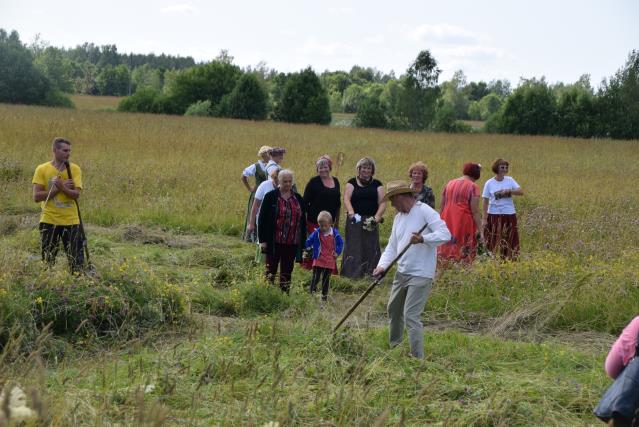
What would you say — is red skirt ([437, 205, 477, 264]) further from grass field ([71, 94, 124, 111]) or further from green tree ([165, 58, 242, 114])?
grass field ([71, 94, 124, 111])

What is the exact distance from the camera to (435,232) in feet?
18.2

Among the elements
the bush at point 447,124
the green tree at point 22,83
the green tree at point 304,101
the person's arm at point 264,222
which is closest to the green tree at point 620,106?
the bush at point 447,124

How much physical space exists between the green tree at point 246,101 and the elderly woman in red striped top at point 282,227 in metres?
43.2

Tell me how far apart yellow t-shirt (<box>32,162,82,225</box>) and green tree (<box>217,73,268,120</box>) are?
142 feet

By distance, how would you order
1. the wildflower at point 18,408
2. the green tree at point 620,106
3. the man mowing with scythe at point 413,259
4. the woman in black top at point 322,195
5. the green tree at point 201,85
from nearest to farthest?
the wildflower at point 18,408 → the man mowing with scythe at point 413,259 → the woman in black top at point 322,195 → the green tree at point 620,106 → the green tree at point 201,85

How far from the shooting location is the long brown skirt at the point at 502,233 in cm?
948

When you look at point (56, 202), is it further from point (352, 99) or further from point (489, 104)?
point (489, 104)

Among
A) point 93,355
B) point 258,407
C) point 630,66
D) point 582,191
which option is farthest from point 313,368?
point 630,66

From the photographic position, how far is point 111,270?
6574 mm

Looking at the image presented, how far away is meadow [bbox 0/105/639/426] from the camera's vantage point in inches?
153

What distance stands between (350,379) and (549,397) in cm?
133

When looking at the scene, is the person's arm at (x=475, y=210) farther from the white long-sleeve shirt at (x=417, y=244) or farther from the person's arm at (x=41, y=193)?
the person's arm at (x=41, y=193)

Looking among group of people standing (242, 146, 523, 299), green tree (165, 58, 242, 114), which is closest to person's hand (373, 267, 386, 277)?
group of people standing (242, 146, 523, 299)

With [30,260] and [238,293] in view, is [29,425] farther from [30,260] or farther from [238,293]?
[238,293]
